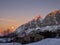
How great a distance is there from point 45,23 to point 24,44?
790cm

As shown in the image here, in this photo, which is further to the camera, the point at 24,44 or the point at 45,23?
the point at 45,23

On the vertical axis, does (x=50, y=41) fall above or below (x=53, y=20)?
below

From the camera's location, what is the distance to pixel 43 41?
7.60 meters

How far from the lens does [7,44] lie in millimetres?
8469

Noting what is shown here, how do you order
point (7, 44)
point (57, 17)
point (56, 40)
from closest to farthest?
1. point (56, 40)
2. point (7, 44)
3. point (57, 17)

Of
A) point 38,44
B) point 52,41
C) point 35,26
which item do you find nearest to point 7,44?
point 38,44

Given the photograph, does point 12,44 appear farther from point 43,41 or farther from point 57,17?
point 57,17

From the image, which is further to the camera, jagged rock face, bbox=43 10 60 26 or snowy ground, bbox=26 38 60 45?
jagged rock face, bbox=43 10 60 26

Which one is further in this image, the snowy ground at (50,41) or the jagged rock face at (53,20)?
the jagged rock face at (53,20)

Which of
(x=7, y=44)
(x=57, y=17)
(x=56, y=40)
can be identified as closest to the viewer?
(x=56, y=40)

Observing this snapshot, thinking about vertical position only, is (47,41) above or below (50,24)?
below

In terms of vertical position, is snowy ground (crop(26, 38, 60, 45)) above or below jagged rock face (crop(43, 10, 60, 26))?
below

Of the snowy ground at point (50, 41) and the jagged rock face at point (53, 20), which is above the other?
the jagged rock face at point (53, 20)

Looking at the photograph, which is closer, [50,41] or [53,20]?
[50,41]
